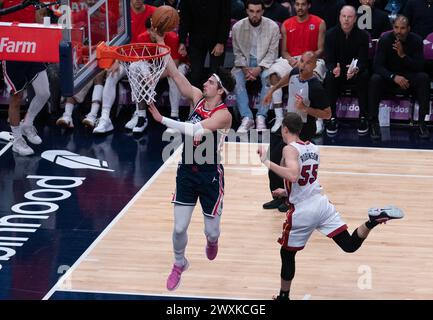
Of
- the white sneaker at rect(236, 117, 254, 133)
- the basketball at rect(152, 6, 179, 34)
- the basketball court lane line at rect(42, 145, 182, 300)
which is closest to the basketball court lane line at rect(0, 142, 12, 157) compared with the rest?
the basketball court lane line at rect(42, 145, 182, 300)

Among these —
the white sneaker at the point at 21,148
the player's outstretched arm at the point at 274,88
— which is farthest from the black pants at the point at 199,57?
the player's outstretched arm at the point at 274,88

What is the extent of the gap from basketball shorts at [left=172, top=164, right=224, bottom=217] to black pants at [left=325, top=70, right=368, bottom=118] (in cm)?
519

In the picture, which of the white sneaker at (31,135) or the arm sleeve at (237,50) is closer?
the white sneaker at (31,135)

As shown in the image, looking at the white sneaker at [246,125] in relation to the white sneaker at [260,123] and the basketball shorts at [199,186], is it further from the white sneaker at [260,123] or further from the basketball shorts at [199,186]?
→ the basketball shorts at [199,186]

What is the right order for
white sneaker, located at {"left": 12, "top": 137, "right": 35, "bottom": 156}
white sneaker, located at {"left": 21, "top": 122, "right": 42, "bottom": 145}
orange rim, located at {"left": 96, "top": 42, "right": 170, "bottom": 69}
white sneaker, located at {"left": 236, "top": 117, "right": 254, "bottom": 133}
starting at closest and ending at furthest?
1. orange rim, located at {"left": 96, "top": 42, "right": 170, "bottom": 69}
2. white sneaker, located at {"left": 12, "top": 137, "right": 35, "bottom": 156}
3. white sneaker, located at {"left": 21, "top": 122, "right": 42, "bottom": 145}
4. white sneaker, located at {"left": 236, "top": 117, "right": 254, "bottom": 133}

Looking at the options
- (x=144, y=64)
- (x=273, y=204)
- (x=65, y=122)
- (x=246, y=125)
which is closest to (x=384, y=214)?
(x=273, y=204)

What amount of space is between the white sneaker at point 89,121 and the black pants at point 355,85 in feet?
10.4

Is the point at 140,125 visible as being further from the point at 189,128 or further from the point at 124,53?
the point at 189,128

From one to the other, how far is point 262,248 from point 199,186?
144 centimetres

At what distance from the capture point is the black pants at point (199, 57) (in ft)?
44.8

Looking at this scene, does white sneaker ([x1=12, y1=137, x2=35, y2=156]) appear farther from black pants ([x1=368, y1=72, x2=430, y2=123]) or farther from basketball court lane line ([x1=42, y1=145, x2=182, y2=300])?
black pants ([x1=368, y1=72, x2=430, y2=123])

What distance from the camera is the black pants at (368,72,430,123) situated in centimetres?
1325

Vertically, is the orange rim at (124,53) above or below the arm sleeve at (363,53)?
above

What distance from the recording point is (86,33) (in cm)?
1034
